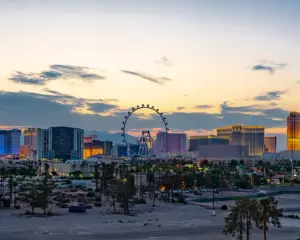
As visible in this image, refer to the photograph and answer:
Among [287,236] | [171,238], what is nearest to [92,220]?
[171,238]

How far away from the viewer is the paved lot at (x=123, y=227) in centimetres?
6000

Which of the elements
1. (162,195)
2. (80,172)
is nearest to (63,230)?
(162,195)

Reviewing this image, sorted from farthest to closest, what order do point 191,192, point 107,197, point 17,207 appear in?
point 191,192 → point 107,197 → point 17,207

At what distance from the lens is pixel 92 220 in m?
73.5

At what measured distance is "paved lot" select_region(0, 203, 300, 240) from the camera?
60000mm

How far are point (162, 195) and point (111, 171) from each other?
20955mm

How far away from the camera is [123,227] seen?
6681 cm

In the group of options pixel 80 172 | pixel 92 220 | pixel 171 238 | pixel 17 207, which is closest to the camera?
pixel 171 238

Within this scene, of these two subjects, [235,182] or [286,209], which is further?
[235,182]

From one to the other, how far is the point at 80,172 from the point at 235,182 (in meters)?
55.0

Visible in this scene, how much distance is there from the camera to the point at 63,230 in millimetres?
63344

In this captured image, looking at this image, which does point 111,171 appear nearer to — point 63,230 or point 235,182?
point 235,182

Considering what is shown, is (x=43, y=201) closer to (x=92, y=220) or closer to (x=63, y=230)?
(x=92, y=220)

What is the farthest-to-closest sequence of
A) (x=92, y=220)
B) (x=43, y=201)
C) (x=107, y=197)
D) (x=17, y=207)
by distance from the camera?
1. (x=107, y=197)
2. (x=17, y=207)
3. (x=43, y=201)
4. (x=92, y=220)
